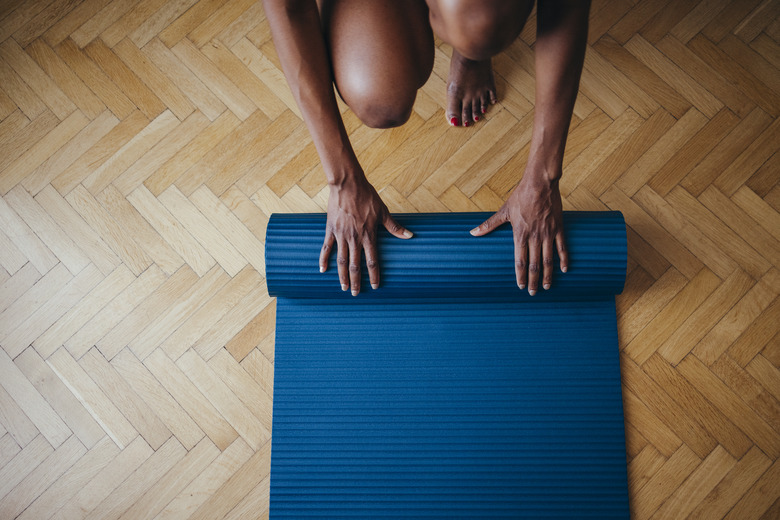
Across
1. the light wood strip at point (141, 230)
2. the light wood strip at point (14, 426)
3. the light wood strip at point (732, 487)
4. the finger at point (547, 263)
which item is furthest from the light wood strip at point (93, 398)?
the light wood strip at point (732, 487)

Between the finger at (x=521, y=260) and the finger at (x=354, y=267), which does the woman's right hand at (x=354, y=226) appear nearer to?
the finger at (x=354, y=267)

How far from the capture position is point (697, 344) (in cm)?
140

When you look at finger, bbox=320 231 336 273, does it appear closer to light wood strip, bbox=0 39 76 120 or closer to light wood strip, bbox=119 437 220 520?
light wood strip, bbox=119 437 220 520

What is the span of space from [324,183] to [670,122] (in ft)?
3.25

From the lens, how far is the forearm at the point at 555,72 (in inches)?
41.9

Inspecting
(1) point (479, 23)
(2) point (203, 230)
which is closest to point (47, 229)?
(2) point (203, 230)

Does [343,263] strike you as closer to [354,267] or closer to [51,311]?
[354,267]

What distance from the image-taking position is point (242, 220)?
153cm

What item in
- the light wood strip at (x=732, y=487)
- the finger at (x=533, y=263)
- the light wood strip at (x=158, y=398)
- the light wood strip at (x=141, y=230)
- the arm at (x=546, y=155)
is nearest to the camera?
the arm at (x=546, y=155)

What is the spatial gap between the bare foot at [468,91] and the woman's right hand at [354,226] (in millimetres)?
482

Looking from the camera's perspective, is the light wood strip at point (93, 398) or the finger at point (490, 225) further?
the light wood strip at point (93, 398)

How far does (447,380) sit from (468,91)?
0.79 metres

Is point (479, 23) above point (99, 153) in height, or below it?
above

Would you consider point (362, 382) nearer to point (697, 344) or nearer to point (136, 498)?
point (136, 498)
